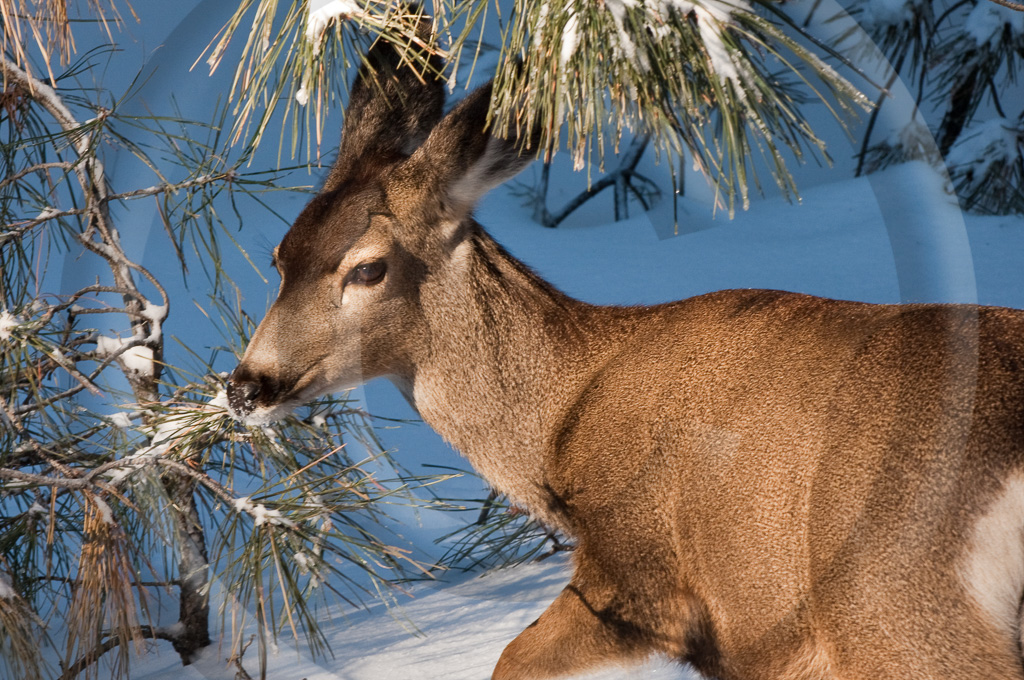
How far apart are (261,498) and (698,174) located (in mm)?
972

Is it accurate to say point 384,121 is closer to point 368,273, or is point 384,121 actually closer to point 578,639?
point 368,273

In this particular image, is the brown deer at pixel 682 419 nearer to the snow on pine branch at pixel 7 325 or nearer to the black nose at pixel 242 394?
the black nose at pixel 242 394

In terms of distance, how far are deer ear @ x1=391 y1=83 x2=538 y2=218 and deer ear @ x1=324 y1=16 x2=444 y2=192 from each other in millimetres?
154

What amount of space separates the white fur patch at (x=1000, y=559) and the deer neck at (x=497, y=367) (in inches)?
31.6

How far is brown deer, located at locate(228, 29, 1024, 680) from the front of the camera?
4.21ft

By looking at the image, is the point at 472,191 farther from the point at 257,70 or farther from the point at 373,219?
the point at 257,70

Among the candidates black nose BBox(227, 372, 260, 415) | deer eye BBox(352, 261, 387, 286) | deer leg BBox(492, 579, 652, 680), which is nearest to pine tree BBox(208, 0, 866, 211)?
deer eye BBox(352, 261, 387, 286)

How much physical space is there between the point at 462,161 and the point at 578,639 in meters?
0.90

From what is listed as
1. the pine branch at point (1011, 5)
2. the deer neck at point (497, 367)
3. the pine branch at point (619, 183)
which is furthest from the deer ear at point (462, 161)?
the pine branch at point (1011, 5)

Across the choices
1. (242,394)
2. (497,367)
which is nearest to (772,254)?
(497,367)

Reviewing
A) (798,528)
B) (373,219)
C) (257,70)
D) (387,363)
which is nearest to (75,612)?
(387,363)

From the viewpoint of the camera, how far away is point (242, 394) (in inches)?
65.0

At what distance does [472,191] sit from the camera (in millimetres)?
1778

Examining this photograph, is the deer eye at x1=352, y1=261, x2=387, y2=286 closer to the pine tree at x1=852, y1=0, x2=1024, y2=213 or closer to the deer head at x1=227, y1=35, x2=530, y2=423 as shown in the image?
the deer head at x1=227, y1=35, x2=530, y2=423
